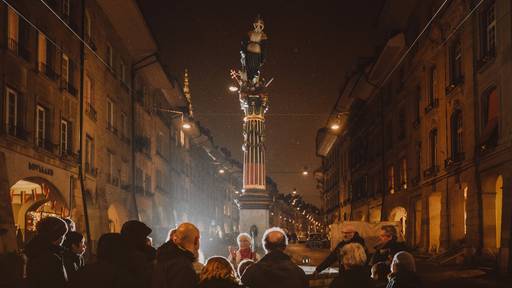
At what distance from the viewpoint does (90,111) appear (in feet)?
95.0

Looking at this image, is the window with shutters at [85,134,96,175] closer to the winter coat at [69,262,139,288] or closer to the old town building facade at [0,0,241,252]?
the old town building facade at [0,0,241,252]

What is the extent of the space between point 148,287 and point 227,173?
9907cm

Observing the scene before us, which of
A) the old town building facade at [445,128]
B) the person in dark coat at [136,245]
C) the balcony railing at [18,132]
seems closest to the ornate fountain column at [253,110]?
the old town building facade at [445,128]

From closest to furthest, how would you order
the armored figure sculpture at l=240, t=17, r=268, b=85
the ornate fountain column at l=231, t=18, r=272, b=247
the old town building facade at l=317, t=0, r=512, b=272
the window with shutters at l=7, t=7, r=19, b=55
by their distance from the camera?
1. the window with shutters at l=7, t=7, r=19, b=55
2. the old town building facade at l=317, t=0, r=512, b=272
3. the ornate fountain column at l=231, t=18, r=272, b=247
4. the armored figure sculpture at l=240, t=17, r=268, b=85

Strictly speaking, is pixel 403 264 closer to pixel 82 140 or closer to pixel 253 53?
pixel 82 140

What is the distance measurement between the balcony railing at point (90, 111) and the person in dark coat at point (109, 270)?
23.4m

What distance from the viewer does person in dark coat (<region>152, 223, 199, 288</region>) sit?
5.47 metres

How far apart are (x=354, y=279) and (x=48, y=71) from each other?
19.4 m

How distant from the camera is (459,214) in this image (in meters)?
27.0

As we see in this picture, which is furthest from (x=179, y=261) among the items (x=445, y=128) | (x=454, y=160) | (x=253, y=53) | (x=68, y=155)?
(x=253, y=53)

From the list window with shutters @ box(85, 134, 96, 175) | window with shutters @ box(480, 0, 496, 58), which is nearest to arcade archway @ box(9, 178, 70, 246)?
window with shutters @ box(85, 134, 96, 175)

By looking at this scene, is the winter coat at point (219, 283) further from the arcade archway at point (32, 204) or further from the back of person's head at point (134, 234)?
the arcade archway at point (32, 204)

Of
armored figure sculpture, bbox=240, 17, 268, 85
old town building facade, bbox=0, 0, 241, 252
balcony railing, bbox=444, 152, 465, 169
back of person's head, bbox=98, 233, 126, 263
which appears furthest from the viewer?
armored figure sculpture, bbox=240, 17, 268, 85

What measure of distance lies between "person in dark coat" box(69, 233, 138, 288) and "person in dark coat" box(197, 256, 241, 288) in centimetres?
66
